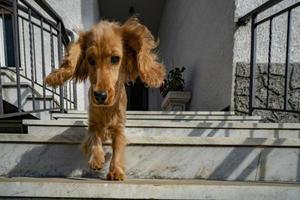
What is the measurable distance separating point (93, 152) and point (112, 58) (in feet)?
1.21

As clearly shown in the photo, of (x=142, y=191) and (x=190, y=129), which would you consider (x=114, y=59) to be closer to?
(x=142, y=191)

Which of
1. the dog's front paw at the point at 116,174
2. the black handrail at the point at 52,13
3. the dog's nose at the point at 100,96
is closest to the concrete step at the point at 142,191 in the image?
the dog's front paw at the point at 116,174

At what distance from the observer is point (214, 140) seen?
1.00 metres

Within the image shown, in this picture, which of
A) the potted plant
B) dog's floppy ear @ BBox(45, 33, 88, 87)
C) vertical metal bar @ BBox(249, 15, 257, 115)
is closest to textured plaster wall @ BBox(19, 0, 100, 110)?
the potted plant

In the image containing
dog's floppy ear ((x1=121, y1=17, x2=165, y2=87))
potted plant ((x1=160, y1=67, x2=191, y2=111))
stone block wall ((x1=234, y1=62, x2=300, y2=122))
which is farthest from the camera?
potted plant ((x1=160, y1=67, x2=191, y2=111))

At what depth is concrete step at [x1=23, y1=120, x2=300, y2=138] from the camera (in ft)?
4.37

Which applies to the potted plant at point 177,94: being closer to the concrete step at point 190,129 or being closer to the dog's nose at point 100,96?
the concrete step at point 190,129

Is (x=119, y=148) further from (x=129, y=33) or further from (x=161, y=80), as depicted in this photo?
(x=129, y=33)

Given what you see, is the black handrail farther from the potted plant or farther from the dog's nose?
the potted plant

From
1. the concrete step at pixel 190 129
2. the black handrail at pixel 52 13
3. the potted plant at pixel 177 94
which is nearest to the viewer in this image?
the concrete step at pixel 190 129

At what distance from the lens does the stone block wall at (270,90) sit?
198 centimetres

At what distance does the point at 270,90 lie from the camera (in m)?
2.01

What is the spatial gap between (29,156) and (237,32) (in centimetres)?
177

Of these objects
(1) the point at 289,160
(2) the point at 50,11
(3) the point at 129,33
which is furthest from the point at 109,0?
(1) the point at 289,160
